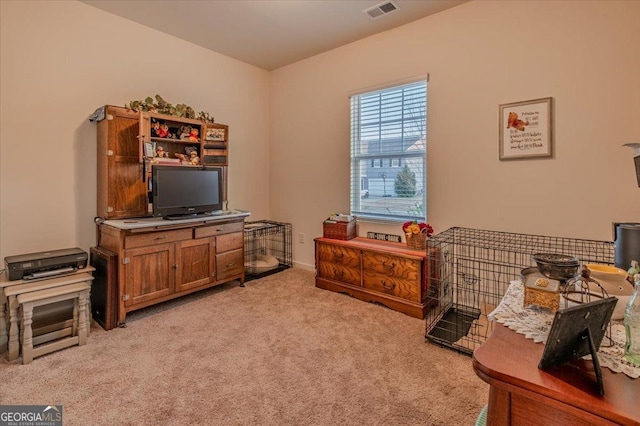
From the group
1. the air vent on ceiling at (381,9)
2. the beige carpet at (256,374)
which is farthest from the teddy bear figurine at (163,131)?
the air vent on ceiling at (381,9)

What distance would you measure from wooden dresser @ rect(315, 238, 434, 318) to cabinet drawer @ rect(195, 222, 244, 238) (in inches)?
36.0

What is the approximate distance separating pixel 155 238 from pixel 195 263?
49 cm

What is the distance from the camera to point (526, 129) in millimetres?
2652

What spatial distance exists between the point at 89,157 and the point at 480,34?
3.78 metres

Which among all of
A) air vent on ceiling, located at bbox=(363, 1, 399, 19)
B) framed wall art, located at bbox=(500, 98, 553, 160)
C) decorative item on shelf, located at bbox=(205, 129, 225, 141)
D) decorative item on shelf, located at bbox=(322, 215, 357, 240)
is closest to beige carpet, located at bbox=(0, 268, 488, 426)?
decorative item on shelf, located at bbox=(322, 215, 357, 240)

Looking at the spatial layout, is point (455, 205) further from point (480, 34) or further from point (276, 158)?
point (276, 158)

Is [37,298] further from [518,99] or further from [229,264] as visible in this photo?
[518,99]

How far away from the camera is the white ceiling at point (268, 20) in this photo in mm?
2953

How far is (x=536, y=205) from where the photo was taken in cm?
265

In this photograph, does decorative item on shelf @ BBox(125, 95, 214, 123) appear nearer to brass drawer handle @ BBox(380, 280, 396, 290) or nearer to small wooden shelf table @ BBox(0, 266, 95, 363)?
small wooden shelf table @ BBox(0, 266, 95, 363)

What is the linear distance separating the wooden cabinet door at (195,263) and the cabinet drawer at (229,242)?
8 cm

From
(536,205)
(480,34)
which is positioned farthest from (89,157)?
(536,205)

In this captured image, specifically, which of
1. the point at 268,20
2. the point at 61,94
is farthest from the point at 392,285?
the point at 61,94

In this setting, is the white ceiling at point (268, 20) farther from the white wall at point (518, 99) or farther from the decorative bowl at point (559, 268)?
the decorative bowl at point (559, 268)
